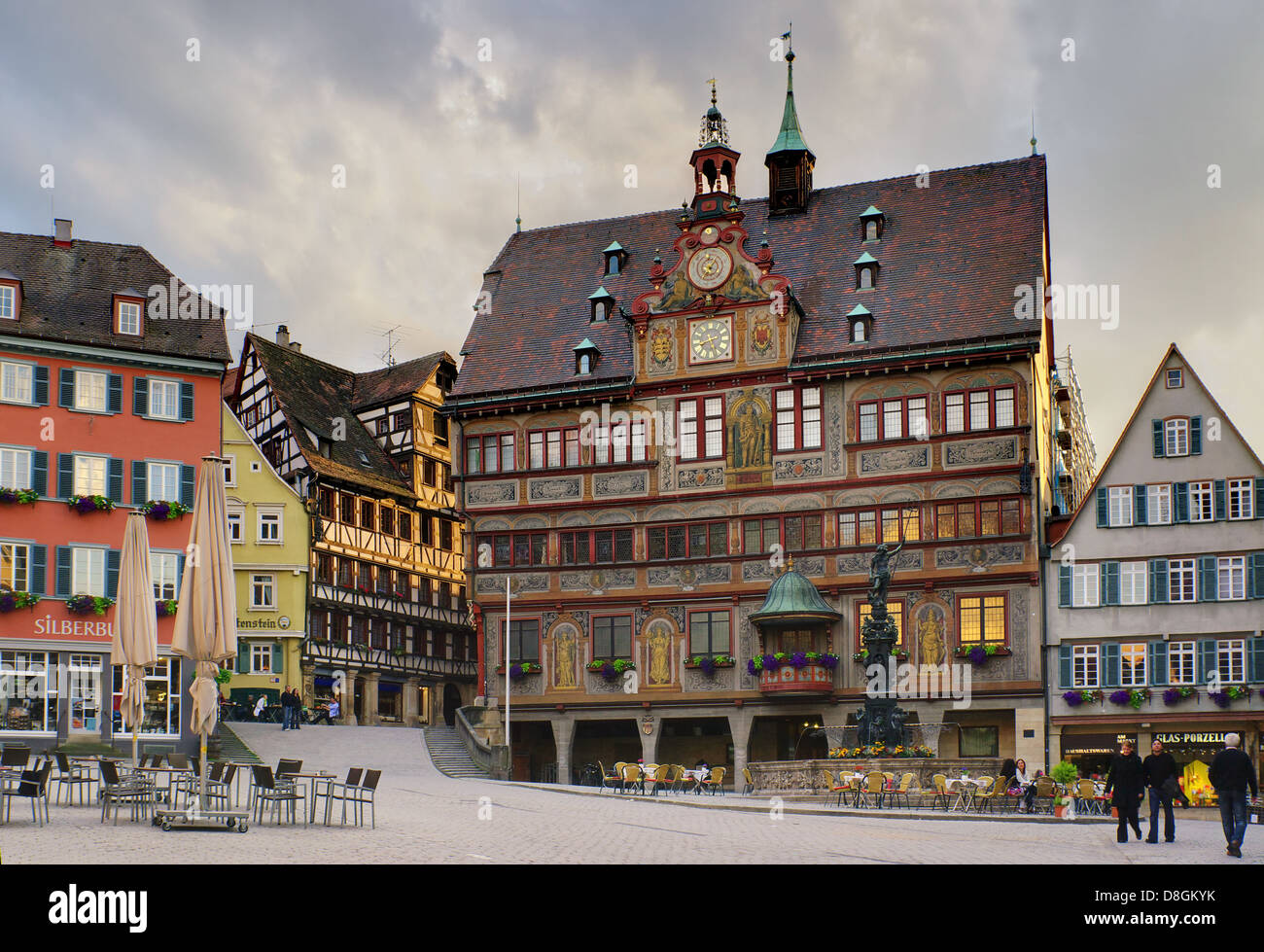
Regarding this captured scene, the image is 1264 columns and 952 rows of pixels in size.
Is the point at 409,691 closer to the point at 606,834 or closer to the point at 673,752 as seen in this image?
the point at 673,752

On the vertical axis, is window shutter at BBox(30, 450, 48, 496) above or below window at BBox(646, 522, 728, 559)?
above

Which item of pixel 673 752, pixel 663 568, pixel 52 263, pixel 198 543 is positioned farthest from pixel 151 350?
pixel 198 543

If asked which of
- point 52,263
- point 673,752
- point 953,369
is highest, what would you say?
point 52,263

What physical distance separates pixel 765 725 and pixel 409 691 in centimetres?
1808

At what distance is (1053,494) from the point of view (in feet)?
176

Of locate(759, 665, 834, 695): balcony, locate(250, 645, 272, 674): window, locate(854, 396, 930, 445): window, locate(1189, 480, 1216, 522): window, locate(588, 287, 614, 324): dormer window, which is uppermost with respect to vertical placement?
locate(588, 287, 614, 324): dormer window

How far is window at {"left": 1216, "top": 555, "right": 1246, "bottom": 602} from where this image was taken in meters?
46.6

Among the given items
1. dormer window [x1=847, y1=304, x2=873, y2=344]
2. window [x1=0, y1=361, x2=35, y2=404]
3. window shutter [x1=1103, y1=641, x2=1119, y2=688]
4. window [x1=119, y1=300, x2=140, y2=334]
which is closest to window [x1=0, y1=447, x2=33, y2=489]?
window [x1=0, y1=361, x2=35, y2=404]

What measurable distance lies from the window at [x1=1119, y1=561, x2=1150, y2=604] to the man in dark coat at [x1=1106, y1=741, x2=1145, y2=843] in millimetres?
22965

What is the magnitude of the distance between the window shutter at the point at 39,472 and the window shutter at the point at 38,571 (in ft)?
5.21

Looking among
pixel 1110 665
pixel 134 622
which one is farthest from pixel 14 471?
pixel 1110 665

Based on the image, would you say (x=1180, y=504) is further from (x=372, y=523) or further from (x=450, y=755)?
(x=372, y=523)

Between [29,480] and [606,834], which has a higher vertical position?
[29,480]

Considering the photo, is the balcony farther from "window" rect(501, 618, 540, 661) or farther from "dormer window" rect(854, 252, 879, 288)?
"dormer window" rect(854, 252, 879, 288)
